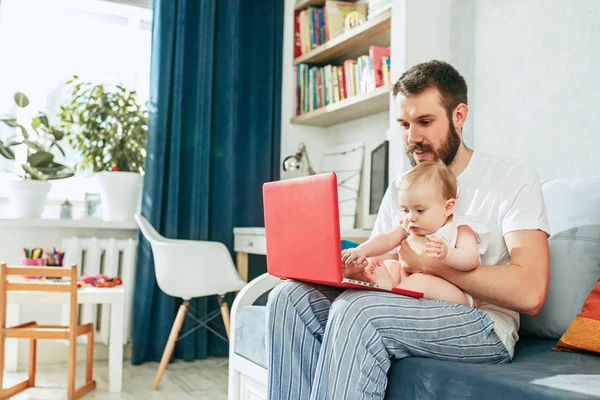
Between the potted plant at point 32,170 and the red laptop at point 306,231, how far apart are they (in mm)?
2054

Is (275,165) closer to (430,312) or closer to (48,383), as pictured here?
(48,383)

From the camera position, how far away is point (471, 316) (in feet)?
3.80

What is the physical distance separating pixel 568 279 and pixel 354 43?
6.11ft

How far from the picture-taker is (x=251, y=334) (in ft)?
5.84

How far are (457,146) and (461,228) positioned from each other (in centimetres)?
26

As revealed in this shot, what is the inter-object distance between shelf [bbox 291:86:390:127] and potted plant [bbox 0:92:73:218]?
1302 mm

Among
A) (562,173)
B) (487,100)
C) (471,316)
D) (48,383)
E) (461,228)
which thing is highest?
(487,100)

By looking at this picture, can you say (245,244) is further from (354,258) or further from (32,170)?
(354,258)

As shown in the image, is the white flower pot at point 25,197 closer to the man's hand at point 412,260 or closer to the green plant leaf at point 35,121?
the green plant leaf at point 35,121

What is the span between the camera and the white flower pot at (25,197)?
296cm

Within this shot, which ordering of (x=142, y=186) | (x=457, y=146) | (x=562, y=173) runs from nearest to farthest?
(x=457, y=146), (x=562, y=173), (x=142, y=186)

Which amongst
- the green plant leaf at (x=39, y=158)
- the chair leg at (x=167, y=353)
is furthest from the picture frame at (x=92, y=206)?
the chair leg at (x=167, y=353)

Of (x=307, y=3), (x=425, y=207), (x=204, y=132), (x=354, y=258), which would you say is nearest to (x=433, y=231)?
(x=425, y=207)

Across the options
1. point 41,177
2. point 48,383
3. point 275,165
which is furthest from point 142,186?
point 48,383
